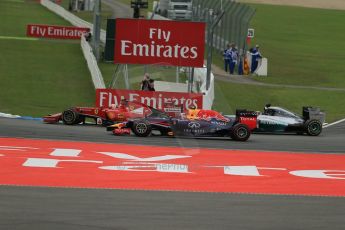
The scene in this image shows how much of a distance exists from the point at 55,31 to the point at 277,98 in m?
28.2

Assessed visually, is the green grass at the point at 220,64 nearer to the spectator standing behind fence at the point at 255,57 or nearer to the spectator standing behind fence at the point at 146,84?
the spectator standing behind fence at the point at 255,57

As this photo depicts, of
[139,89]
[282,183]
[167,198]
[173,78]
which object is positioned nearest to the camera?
[167,198]

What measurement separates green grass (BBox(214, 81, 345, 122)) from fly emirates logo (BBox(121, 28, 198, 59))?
2.11 meters

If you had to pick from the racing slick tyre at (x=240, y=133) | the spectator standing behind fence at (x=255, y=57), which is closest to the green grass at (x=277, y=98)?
the spectator standing behind fence at (x=255, y=57)

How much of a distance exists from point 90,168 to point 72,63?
27.3m

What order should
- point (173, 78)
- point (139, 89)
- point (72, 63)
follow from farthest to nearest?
point (72, 63)
point (173, 78)
point (139, 89)

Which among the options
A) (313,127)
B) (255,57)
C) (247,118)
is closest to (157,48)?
(247,118)

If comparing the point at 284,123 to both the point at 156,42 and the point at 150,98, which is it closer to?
the point at 150,98

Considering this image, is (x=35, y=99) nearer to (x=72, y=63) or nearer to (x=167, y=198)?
(x=72, y=63)

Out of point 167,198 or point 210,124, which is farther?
point 210,124

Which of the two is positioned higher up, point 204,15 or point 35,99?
point 204,15

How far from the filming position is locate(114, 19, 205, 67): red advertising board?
29.0 m

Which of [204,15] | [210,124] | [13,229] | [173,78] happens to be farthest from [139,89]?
[204,15]

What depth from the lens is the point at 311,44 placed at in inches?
2322
